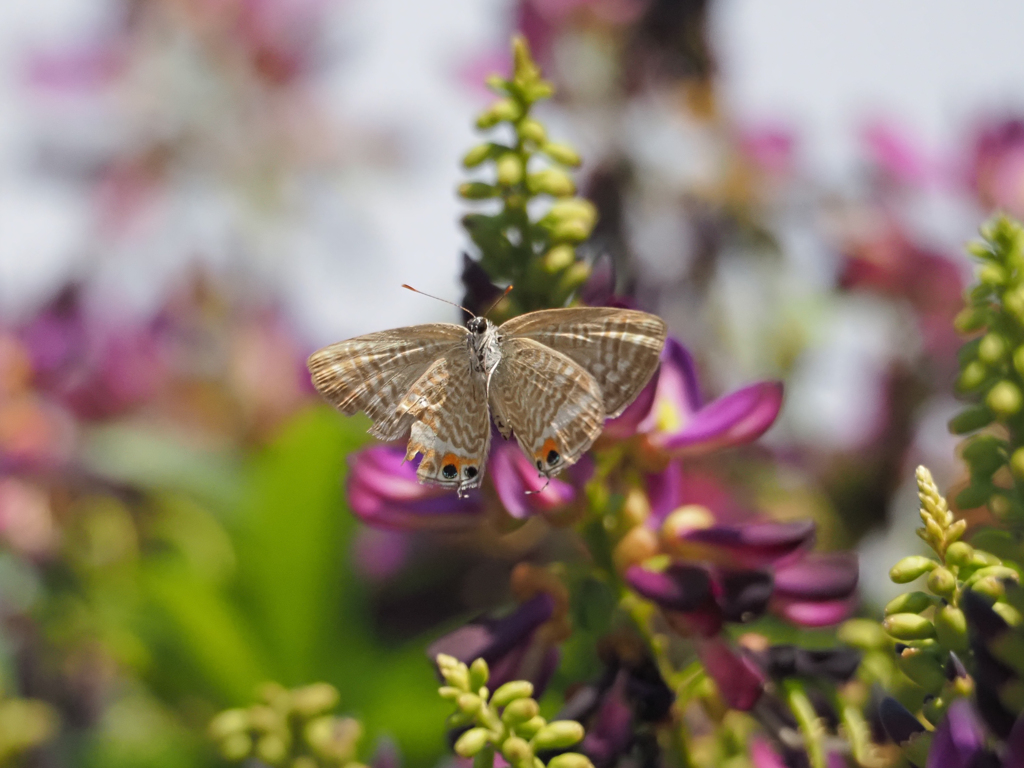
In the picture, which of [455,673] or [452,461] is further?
[452,461]

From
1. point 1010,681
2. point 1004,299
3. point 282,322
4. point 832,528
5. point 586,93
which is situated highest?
point 586,93

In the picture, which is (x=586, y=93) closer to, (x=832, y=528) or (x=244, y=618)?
(x=832, y=528)

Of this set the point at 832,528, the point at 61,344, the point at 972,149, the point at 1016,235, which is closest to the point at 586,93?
the point at 972,149

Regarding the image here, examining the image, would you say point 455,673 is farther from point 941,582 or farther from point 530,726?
point 941,582

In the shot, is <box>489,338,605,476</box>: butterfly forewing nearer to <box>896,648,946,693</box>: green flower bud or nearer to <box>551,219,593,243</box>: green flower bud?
<box>551,219,593,243</box>: green flower bud

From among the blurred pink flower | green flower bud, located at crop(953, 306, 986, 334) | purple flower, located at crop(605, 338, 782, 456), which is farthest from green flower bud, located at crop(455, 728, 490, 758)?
the blurred pink flower

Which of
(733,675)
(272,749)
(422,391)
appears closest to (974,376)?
(733,675)
